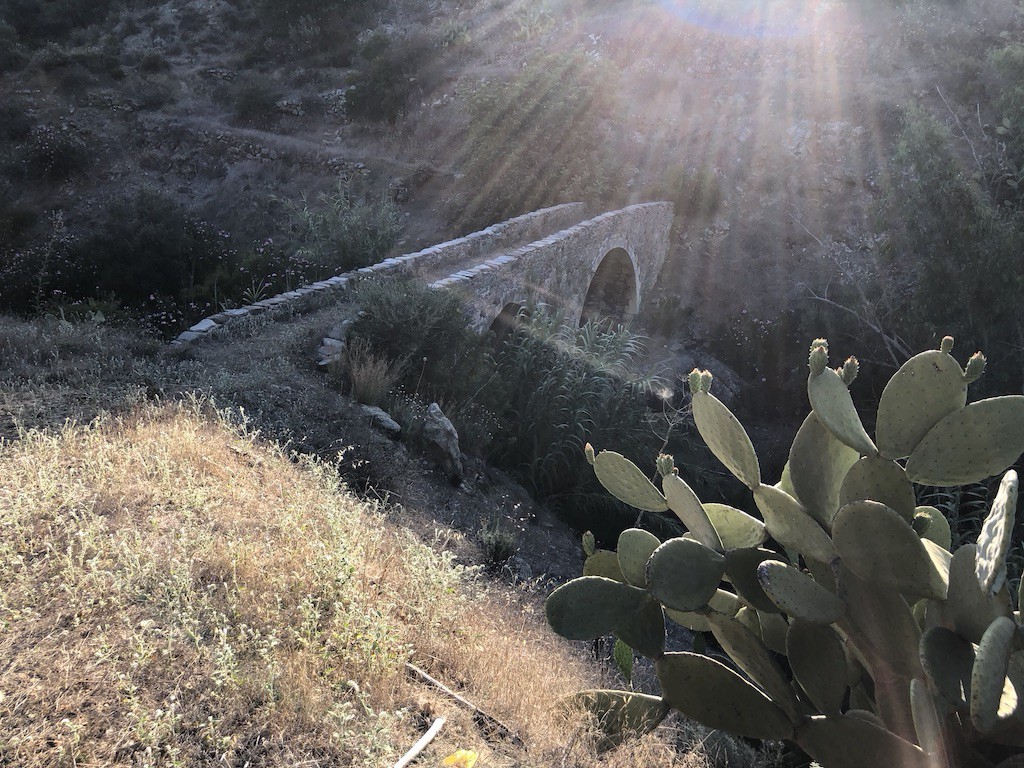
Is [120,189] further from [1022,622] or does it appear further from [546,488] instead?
[1022,622]

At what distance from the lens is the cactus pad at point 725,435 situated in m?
2.08

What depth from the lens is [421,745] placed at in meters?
2.23

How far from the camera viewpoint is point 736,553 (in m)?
2.08

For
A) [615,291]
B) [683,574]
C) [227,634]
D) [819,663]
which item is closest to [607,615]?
[683,574]

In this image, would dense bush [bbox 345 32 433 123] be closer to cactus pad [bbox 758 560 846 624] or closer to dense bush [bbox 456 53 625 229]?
dense bush [bbox 456 53 625 229]

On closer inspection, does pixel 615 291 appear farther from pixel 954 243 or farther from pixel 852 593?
pixel 852 593

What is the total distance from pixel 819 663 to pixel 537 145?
1818cm

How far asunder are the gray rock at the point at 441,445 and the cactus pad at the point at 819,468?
4986 mm

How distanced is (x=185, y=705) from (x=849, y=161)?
22.4 m

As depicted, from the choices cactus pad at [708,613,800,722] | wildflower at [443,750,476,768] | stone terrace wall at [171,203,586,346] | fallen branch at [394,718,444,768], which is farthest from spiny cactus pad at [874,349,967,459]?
stone terrace wall at [171,203,586,346]

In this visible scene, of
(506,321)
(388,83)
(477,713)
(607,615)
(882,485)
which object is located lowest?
(506,321)

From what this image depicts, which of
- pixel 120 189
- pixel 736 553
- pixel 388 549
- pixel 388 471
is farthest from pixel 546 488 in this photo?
pixel 120 189

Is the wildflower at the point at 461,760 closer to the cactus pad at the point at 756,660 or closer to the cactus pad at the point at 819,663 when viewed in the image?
the cactus pad at the point at 756,660

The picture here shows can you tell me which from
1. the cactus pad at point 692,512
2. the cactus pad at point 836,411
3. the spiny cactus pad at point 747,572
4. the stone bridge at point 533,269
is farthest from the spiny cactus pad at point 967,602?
the stone bridge at point 533,269
